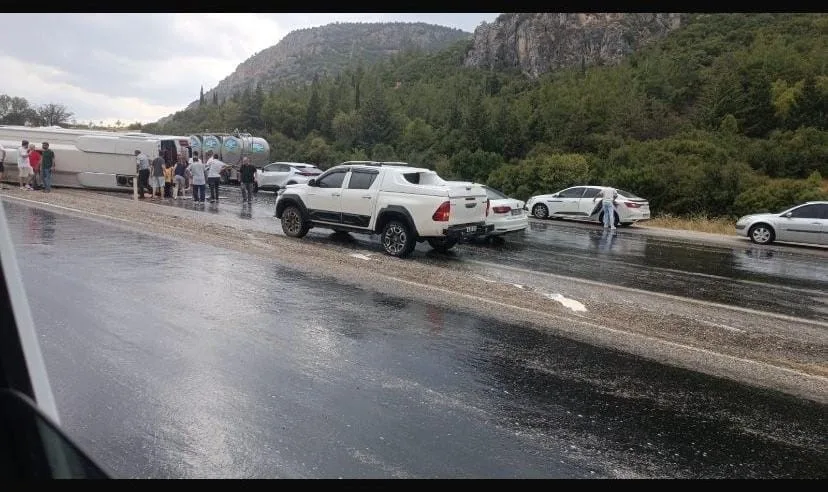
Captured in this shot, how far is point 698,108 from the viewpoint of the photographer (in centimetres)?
5353

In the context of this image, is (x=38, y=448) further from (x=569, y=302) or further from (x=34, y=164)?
(x=34, y=164)

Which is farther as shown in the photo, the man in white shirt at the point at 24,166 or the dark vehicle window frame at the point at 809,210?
the man in white shirt at the point at 24,166

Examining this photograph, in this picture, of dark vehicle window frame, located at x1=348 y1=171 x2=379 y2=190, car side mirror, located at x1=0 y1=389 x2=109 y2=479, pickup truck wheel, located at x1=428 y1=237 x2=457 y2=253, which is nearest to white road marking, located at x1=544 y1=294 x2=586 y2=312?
pickup truck wheel, located at x1=428 y1=237 x2=457 y2=253

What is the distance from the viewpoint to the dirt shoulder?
23.0ft

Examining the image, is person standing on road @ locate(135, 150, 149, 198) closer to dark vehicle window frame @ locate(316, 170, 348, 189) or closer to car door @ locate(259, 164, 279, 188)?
car door @ locate(259, 164, 279, 188)

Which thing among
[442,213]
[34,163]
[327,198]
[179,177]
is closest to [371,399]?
[442,213]

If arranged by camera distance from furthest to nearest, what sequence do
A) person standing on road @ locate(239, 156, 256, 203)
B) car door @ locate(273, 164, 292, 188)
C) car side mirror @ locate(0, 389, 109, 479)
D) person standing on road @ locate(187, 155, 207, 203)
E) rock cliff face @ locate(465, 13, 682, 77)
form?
rock cliff face @ locate(465, 13, 682, 77), car door @ locate(273, 164, 292, 188), person standing on road @ locate(239, 156, 256, 203), person standing on road @ locate(187, 155, 207, 203), car side mirror @ locate(0, 389, 109, 479)

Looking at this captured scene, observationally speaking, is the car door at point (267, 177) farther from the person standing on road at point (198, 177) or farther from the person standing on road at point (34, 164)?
the person standing on road at point (34, 164)

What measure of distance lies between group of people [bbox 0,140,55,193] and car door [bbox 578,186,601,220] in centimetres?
1918

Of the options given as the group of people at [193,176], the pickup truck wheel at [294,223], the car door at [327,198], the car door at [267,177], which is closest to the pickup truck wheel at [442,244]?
the car door at [327,198]

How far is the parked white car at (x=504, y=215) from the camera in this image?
1591 cm

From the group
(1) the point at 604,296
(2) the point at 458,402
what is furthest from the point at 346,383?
(1) the point at 604,296

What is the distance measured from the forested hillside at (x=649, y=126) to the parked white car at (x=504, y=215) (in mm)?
14842
